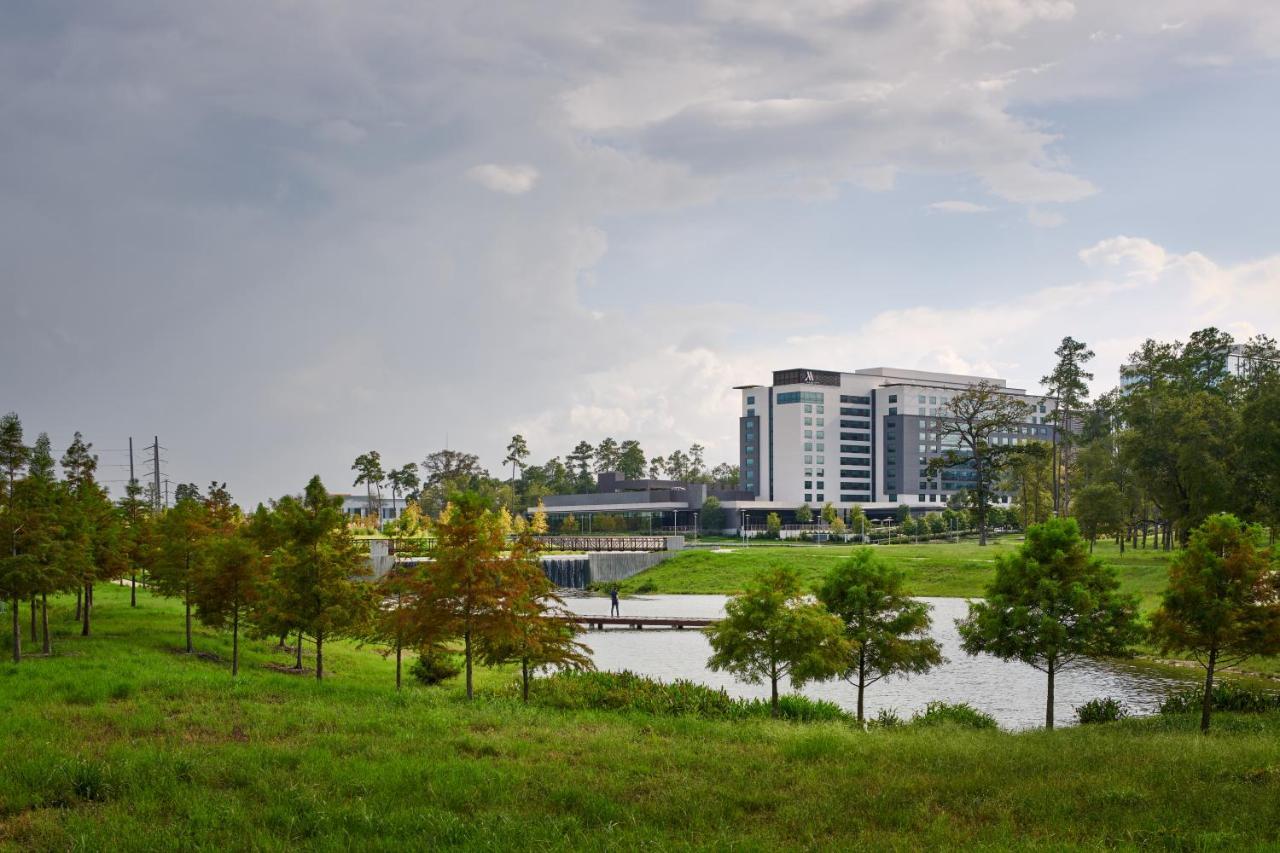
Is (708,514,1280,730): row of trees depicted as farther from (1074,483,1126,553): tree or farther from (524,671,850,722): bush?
(1074,483,1126,553): tree

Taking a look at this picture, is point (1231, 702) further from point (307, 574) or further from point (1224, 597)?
point (307, 574)

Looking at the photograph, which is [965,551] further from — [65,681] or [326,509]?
[65,681]

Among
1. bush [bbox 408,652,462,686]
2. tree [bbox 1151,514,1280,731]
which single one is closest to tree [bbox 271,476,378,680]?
bush [bbox 408,652,462,686]

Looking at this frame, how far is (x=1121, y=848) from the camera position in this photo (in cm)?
1104

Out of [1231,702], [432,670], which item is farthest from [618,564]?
[1231,702]

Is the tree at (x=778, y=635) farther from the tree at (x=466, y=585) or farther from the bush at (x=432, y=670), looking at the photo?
the bush at (x=432, y=670)

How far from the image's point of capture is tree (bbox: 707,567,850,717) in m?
30.0

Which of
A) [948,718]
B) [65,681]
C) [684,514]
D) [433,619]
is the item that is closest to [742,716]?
[948,718]

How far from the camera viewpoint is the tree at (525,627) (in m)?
28.3

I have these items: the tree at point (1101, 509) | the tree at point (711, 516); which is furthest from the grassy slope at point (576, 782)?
the tree at point (711, 516)

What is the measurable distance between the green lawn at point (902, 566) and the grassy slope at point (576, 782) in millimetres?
54635

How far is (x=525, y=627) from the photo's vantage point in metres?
29.0

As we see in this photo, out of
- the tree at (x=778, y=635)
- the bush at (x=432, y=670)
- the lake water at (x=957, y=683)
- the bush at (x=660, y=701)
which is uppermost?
the tree at (x=778, y=635)

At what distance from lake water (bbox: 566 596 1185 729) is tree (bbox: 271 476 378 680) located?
46.3ft
